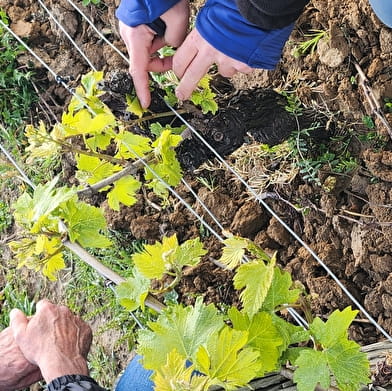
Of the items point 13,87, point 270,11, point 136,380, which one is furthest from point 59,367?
point 13,87

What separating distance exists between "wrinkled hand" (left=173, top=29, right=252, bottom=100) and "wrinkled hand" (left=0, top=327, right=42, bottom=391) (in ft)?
2.86

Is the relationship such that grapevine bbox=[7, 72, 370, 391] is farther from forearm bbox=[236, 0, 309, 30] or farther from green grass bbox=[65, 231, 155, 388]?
green grass bbox=[65, 231, 155, 388]

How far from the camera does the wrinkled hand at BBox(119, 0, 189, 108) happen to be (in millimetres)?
1358

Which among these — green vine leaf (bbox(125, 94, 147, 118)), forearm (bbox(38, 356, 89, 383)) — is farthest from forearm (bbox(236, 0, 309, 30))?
forearm (bbox(38, 356, 89, 383))

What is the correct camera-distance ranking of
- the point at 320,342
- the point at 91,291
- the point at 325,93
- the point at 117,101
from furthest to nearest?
the point at 91,291 → the point at 325,93 → the point at 117,101 → the point at 320,342

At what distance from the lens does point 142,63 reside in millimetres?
1419

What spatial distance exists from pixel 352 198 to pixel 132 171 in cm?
69

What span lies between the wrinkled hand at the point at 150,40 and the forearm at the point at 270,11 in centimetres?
19

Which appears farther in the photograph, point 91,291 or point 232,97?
point 91,291

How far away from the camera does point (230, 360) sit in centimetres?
98

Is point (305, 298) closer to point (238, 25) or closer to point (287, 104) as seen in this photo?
point (238, 25)

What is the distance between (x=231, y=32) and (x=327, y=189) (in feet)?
2.26

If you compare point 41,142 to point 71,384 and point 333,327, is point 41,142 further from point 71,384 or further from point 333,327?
point 333,327

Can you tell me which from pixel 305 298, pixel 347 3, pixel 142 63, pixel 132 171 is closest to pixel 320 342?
pixel 305 298
